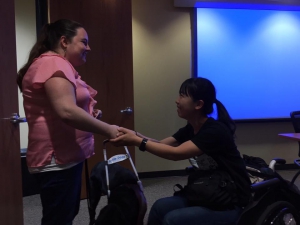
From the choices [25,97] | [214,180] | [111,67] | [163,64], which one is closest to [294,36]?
[163,64]

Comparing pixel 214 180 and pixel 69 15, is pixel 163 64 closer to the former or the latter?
pixel 69 15

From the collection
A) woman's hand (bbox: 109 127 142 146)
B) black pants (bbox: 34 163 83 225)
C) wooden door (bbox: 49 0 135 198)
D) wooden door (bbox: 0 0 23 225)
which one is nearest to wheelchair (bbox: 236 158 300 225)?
woman's hand (bbox: 109 127 142 146)

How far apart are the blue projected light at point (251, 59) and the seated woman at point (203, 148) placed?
253 centimetres

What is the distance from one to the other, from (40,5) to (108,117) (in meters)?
1.36

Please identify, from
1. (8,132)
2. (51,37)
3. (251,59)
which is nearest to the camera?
(51,37)

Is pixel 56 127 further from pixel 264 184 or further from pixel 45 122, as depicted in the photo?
pixel 264 184

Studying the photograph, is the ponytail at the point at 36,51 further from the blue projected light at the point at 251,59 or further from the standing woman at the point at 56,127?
→ the blue projected light at the point at 251,59

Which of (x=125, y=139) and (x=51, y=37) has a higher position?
(x=51, y=37)

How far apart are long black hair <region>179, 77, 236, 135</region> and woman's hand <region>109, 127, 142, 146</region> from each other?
0.33 m

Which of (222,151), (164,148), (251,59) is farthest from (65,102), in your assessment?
(251,59)

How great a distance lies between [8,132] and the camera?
186 centimetres

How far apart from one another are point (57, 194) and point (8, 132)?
724 mm

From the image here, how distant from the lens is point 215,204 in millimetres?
1568

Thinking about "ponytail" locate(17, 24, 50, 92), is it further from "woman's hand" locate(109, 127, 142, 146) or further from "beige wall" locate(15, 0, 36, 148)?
"beige wall" locate(15, 0, 36, 148)
